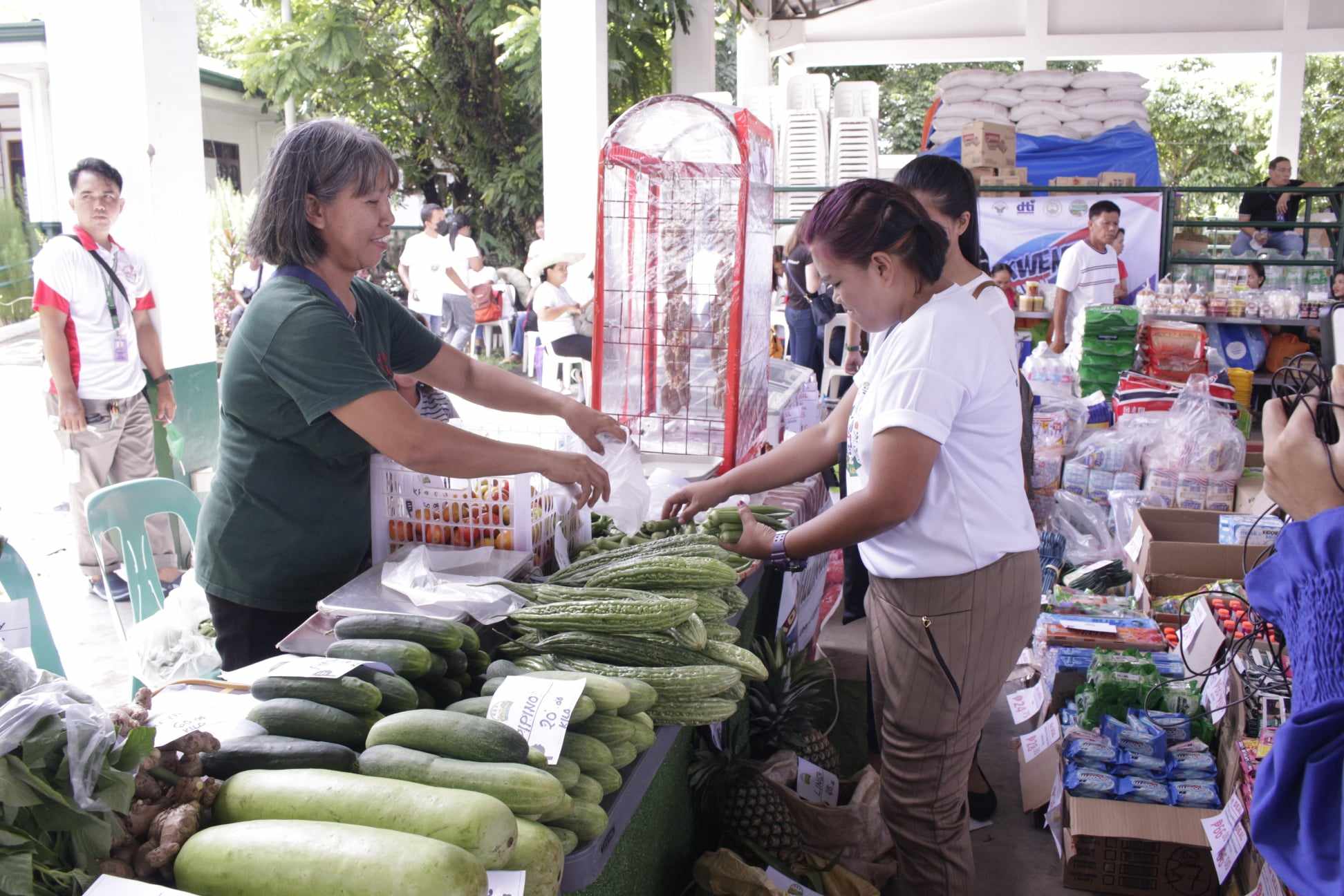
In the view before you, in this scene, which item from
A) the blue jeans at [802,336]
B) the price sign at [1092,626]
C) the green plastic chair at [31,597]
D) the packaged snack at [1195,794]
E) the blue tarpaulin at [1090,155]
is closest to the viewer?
the green plastic chair at [31,597]

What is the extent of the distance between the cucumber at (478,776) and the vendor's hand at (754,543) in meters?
1.17

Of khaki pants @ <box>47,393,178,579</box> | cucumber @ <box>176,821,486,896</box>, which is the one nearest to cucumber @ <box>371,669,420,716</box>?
cucumber @ <box>176,821,486,896</box>

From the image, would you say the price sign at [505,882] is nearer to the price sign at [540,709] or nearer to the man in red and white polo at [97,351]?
the price sign at [540,709]

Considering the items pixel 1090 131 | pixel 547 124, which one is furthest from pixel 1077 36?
pixel 547 124

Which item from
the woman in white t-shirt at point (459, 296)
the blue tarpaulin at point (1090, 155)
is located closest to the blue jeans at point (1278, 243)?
the blue tarpaulin at point (1090, 155)

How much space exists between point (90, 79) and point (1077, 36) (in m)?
16.0

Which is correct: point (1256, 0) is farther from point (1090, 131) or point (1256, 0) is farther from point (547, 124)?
point (547, 124)

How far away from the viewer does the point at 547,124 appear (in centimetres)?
966

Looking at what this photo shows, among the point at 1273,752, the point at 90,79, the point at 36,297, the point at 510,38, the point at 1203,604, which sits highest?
the point at 510,38

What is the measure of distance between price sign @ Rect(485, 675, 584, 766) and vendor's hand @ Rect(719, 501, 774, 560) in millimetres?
961

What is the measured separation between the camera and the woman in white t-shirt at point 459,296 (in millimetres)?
12141

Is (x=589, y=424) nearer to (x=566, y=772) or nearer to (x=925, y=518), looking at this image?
(x=925, y=518)

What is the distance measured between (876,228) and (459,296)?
10351mm

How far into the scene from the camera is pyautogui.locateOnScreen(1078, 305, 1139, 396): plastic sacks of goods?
7852 mm
